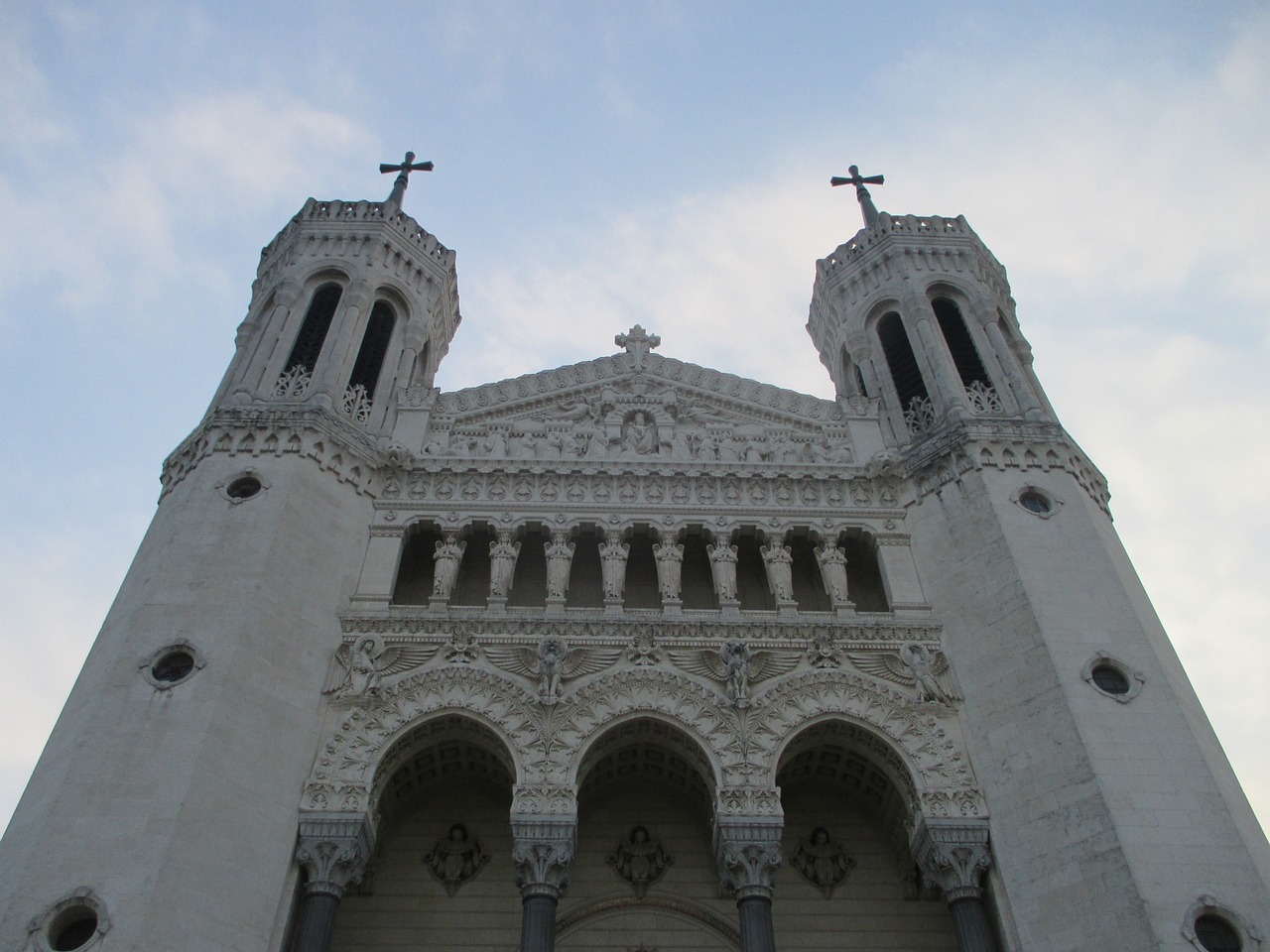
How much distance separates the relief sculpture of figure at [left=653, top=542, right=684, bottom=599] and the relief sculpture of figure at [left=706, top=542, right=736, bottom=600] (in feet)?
2.15

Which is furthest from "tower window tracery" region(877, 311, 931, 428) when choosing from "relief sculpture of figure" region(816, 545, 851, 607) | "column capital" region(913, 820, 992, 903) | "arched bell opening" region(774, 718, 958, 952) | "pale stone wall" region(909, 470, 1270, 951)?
"column capital" region(913, 820, 992, 903)

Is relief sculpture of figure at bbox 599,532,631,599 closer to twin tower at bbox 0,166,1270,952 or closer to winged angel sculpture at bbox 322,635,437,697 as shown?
twin tower at bbox 0,166,1270,952

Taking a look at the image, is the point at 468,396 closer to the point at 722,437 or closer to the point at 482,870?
the point at 722,437

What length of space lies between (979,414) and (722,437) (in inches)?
218

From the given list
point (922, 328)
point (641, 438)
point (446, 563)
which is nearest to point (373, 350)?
point (641, 438)

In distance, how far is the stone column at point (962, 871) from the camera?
1505cm

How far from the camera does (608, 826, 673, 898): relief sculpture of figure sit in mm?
17953

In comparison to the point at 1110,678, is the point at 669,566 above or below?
above

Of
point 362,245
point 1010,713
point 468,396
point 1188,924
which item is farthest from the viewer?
point 362,245

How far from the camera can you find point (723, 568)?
19719mm

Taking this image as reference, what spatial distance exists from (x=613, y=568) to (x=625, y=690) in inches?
109

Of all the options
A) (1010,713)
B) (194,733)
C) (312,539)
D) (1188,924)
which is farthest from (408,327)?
(1188,924)

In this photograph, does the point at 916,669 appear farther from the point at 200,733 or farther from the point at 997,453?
the point at 200,733

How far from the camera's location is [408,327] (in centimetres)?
2520
